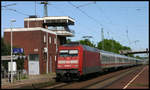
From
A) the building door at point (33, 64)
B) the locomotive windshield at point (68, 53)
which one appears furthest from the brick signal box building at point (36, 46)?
the locomotive windshield at point (68, 53)

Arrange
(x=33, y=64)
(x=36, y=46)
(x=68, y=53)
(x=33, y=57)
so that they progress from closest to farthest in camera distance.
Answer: (x=68, y=53) < (x=36, y=46) < (x=33, y=64) < (x=33, y=57)

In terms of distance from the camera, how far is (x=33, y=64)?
46.2 meters

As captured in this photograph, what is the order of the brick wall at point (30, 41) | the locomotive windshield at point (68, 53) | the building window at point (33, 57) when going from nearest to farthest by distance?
the locomotive windshield at point (68, 53) < the brick wall at point (30, 41) < the building window at point (33, 57)

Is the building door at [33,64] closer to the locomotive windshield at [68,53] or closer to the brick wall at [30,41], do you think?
the brick wall at [30,41]

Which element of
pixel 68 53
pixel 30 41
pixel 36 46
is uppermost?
pixel 30 41

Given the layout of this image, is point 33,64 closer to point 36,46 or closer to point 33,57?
point 33,57

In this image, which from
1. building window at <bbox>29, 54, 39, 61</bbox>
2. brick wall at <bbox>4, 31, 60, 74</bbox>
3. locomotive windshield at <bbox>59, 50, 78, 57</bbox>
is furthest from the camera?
building window at <bbox>29, 54, 39, 61</bbox>

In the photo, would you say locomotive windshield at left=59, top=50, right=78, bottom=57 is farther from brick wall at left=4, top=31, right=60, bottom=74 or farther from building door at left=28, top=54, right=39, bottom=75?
building door at left=28, top=54, right=39, bottom=75

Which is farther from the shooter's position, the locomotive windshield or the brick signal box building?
the brick signal box building

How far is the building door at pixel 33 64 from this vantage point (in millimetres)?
45844

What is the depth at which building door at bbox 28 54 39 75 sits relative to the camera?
1805 inches

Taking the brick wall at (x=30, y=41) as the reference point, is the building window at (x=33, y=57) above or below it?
below

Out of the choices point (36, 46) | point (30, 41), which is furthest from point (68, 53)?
point (30, 41)

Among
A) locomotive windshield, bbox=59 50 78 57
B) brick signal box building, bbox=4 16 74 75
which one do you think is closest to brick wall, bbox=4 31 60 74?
brick signal box building, bbox=4 16 74 75
